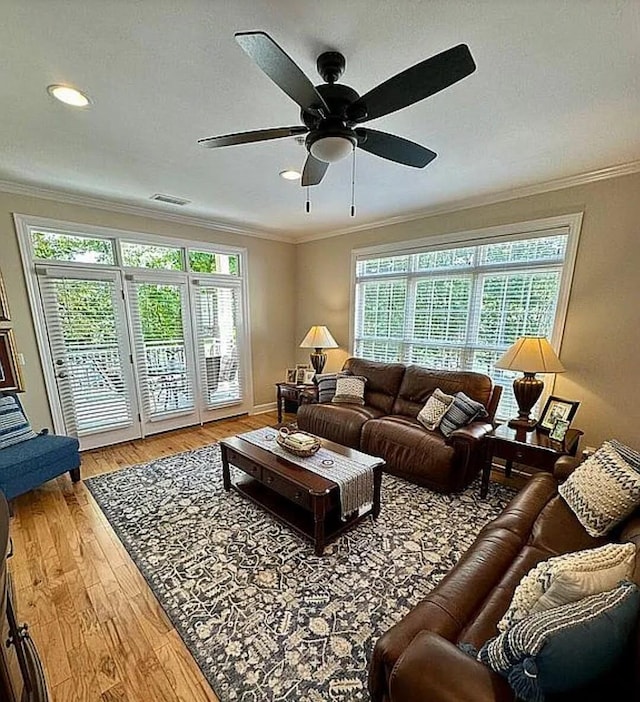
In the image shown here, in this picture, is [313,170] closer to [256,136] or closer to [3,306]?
[256,136]

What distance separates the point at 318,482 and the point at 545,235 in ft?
9.80

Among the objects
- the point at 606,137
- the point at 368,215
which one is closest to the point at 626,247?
the point at 606,137

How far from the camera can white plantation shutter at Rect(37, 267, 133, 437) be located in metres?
3.43

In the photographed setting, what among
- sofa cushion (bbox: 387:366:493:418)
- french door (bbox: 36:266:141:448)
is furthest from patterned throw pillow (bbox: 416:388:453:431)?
french door (bbox: 36:266:141:448)

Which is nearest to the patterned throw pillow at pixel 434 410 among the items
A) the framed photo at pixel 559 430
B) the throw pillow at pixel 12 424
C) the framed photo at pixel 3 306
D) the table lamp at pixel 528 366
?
the table lamp at pixel 528 366

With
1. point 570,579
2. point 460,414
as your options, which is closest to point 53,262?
point 460,414

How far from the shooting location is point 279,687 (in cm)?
143

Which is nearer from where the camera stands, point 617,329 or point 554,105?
point 554,105

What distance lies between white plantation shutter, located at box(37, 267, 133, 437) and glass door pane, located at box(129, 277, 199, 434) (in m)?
0.19

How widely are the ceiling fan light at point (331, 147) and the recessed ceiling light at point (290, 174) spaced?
1334 mm

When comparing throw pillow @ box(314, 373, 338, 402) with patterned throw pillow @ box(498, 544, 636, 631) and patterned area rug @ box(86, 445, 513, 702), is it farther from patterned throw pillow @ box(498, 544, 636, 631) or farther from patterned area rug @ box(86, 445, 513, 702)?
patterned throw pillow @ box(498, 544, 636, 631)

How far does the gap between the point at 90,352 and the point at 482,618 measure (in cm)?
405

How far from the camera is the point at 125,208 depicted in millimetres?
3740

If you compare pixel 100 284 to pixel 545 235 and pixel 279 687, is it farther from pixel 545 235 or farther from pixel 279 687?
pixel 545 235
